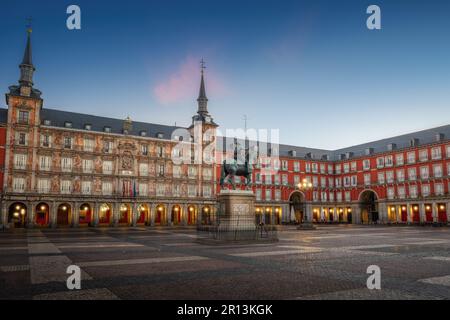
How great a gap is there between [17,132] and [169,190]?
2356 centimetres

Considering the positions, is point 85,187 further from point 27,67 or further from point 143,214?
point 27,67

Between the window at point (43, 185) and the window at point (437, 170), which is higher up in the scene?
the window at point (437, 170)

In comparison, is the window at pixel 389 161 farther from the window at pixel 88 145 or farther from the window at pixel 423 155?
the window at pixel 88 145

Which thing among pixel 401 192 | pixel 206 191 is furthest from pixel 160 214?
pixel 401 192

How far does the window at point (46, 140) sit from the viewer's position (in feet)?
166

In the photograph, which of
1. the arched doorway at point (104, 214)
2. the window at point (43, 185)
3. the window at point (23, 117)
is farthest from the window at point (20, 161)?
the arched doorway at point (104, 214)

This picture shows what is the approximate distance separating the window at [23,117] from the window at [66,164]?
23.6ft

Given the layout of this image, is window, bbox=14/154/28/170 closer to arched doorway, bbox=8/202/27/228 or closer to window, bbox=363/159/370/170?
arched doorway, bbox=8/202/27/228

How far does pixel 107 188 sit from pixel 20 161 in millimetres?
12307

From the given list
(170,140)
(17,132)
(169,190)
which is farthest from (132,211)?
(17,132)

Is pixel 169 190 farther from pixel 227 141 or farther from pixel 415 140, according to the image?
pixel 415 140

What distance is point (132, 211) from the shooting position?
5534 cm

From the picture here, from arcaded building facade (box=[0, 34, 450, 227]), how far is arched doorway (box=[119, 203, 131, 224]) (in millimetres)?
176

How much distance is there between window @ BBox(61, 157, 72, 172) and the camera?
51.8 m
